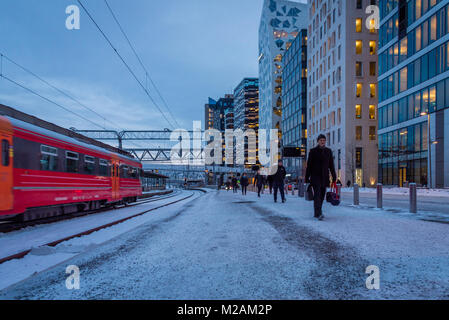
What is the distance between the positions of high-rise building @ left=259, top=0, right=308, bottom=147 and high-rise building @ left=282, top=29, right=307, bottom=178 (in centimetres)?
1347

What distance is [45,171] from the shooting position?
873cm

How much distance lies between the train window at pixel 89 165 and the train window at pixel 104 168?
755 mm

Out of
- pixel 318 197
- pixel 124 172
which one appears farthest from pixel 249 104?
pixel 318 197

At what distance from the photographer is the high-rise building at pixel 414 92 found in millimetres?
29766

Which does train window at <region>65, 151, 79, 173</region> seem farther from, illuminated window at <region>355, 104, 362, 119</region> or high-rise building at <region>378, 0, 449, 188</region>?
illuminated window at <region>355, 104, 362, 119</region>

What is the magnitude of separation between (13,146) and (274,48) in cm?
9443

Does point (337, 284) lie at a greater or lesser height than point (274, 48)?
lesser

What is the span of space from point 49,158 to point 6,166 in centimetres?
184

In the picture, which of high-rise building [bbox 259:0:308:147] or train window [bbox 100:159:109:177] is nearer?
train window [bbox 100:159:109:177]

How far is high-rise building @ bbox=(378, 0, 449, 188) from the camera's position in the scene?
1172 inches

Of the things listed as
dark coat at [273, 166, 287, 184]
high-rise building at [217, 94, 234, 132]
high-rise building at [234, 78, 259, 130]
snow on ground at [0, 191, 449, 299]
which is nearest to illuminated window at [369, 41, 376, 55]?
dark coat at [273, 166, 287, 184]

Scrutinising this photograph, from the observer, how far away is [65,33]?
1195 centimetres
